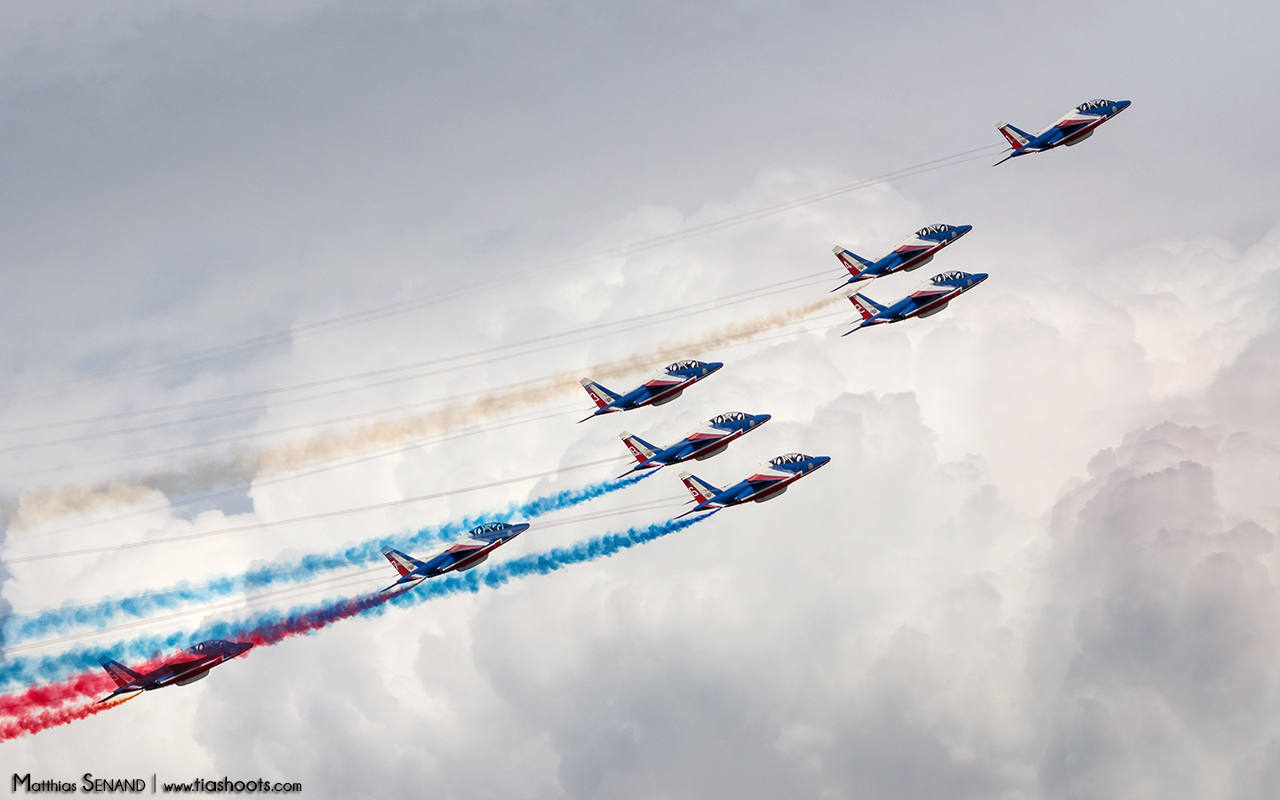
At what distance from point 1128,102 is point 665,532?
6336 cm

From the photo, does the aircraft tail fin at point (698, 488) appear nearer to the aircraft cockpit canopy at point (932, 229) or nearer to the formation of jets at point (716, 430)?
the formation of jets at point (716, 430)

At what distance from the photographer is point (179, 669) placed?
121 m

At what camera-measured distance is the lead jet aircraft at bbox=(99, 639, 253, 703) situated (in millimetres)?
118312

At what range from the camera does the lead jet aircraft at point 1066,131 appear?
5281 inches

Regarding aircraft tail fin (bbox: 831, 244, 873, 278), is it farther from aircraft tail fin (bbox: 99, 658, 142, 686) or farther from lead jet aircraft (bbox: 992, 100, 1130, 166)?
aircraft tail fin (bbox: 99, 658, 142, 686)

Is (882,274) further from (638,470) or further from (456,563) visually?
(456,563)

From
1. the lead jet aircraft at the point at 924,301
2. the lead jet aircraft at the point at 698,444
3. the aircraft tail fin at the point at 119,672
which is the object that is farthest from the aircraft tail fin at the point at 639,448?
the aircraft tail fin at the point at 119,672

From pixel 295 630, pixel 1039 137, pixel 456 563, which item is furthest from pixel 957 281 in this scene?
pixel 295 630

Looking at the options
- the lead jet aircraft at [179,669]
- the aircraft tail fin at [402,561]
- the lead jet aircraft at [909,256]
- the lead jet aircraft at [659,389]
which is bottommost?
the lead jet aircraft at [179,669]

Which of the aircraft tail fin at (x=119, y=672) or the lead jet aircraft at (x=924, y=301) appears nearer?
the aircraft tail fin at (x=119, y=672)

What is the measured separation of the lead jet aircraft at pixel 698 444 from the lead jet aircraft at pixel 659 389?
9.90ft

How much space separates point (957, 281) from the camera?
431 feet

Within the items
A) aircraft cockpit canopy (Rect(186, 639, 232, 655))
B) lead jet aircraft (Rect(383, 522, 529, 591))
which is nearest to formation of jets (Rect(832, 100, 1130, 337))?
lead jet aircraft (Rect(383, 522, 529, 591))

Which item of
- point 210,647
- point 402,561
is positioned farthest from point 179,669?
point 402,561
